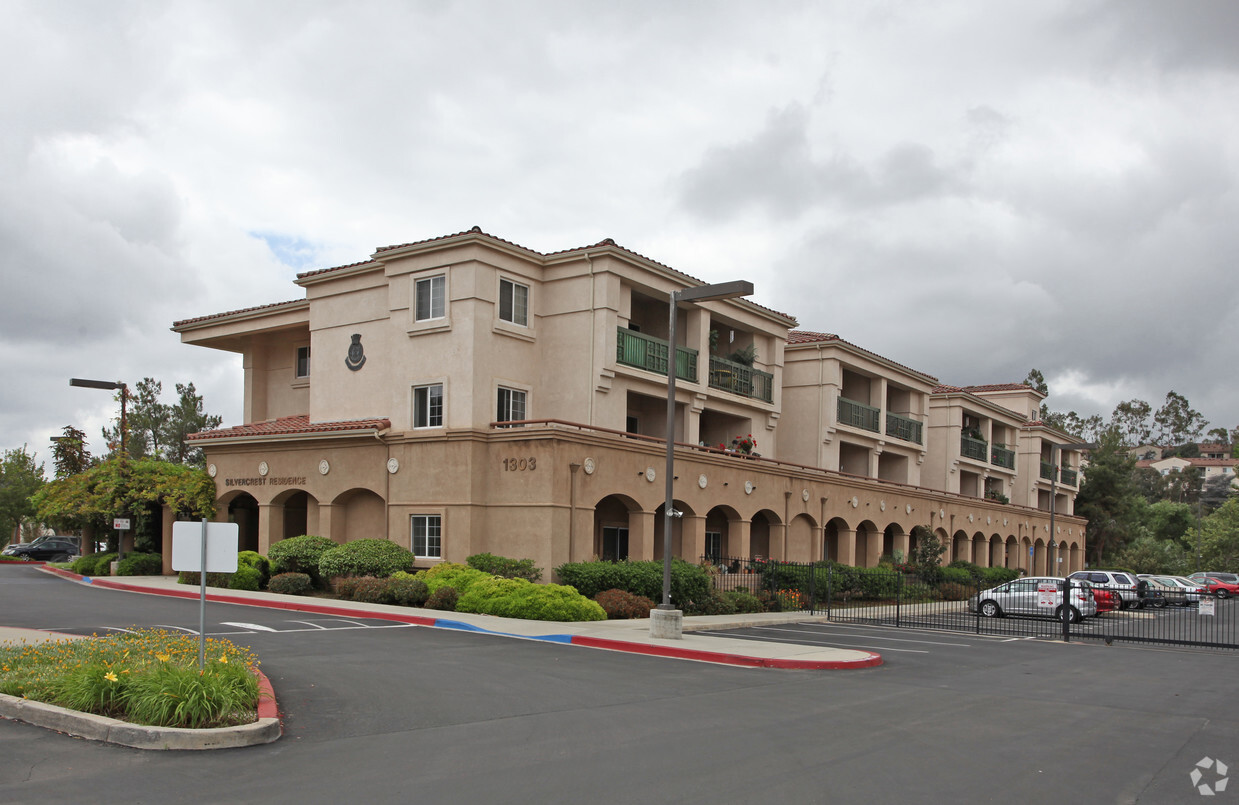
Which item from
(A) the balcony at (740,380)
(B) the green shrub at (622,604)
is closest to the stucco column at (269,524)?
(B) the green shrub at (622,604)

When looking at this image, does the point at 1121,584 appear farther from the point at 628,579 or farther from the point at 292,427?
the point at 292,427

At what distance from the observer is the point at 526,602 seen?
75.7ft

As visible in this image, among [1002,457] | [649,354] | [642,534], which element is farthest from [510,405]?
[1002,457]

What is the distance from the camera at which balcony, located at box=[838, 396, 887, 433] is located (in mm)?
43281

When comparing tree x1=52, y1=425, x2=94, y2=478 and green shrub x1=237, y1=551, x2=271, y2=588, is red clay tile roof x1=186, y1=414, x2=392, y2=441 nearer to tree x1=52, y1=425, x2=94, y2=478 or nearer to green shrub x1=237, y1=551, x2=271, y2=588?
green shrub x1=237, y1=551, x2=271, y2=588

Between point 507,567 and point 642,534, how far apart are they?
16.0 feet

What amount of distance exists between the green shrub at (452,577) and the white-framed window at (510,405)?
16.2ft

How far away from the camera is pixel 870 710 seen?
41.4 ft

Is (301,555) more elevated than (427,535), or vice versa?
(427,535)

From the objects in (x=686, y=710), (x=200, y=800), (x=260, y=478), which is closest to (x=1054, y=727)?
(x=686, y=710)

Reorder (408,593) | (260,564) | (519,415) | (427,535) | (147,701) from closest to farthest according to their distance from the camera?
(147,701)
(408,593)
(427,535)
(260,564)
(519,415)

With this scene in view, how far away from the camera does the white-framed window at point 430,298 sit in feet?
95.2

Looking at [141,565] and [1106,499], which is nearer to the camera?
[141,565]

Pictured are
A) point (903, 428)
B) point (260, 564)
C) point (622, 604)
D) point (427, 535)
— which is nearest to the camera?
point (622, 604)
